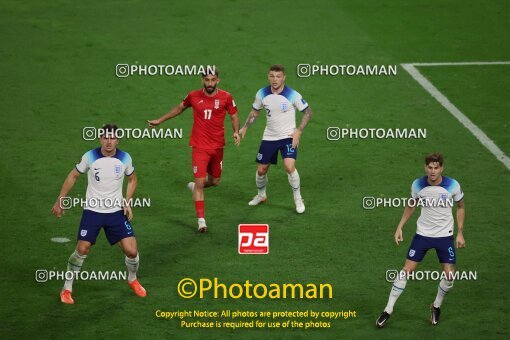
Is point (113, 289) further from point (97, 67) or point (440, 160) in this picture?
point (97, 67)

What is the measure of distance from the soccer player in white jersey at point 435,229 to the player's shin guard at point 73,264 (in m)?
4.28

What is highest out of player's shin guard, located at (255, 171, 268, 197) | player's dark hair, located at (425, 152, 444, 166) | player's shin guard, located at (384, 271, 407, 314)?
player's shin guard, located at (255, 171, 268, 197)

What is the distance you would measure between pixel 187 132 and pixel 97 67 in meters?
4.36

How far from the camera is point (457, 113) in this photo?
2483cm

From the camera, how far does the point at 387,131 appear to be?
23.7 m

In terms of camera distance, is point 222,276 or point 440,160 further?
point 222,276

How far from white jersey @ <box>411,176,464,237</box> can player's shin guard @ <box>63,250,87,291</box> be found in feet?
15.7

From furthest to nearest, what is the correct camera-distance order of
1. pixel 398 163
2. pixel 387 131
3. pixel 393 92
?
pixel 393 92
pixel 387 131
pixel 398 163

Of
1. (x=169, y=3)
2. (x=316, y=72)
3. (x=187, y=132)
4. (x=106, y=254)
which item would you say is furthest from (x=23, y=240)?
(x=169, y=3)

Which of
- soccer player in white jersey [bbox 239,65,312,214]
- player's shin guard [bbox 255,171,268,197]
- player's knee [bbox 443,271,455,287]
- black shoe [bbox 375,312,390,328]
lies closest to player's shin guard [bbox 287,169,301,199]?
soccer player in white jersey [bbox 239,65,312,214]

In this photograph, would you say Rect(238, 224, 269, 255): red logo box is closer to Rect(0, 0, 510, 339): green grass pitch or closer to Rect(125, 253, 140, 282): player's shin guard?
Rect(0, 0, 510, 339): green grass pitch

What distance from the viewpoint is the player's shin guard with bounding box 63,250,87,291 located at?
54.1 feet

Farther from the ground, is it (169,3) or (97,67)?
(169,3)

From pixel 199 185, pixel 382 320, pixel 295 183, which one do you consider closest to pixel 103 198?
pixel 199 185
